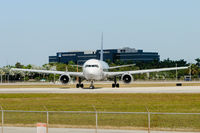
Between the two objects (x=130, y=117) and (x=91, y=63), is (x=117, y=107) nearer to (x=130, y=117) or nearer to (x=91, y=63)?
(x=130, y=117)

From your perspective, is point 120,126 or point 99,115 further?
point 99,115

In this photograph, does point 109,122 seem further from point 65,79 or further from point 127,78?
point 127,78

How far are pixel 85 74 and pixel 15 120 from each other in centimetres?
3344

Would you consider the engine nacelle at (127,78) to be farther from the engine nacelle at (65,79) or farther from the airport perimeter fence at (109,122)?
the airport perimeter fence at (109,122)


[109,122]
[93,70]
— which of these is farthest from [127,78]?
[109,122]

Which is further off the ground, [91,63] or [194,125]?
[91,63]

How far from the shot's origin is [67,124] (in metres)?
24.5

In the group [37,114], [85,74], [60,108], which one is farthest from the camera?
[85,74]

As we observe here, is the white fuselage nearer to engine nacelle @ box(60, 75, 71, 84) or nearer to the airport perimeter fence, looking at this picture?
engine nacelle @ box(60, 75, 71, 84)

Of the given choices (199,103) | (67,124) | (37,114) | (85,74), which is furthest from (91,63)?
(67,124)

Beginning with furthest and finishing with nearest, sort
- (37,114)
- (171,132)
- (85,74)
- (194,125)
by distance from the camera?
(85,74) → (37,114) → (194,125) → (171,132)

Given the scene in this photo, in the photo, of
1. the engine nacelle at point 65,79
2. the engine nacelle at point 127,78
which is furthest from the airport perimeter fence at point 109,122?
the engine nacelle at point 127,78

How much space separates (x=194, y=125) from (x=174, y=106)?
963 cm

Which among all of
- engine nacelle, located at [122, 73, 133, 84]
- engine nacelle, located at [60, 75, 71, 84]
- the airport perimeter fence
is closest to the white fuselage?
engine nacelle, located at [60, 75, 71, 84]
